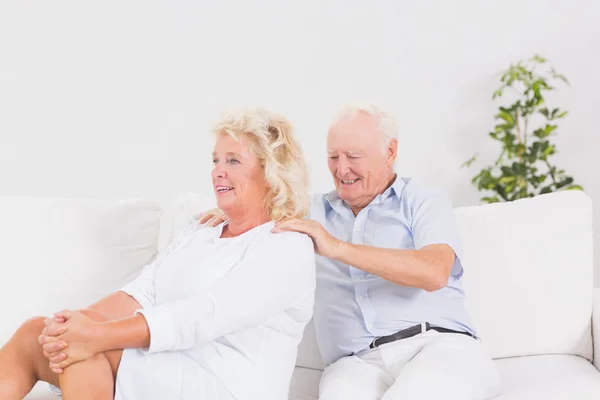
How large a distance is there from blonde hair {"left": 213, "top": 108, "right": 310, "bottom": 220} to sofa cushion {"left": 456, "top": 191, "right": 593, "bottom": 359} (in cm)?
69

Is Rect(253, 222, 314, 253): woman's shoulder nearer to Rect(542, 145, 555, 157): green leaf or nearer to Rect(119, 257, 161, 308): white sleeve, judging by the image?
Rect(119, 257, 161, 308): white sleeve

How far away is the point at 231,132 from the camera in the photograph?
5.72 ft

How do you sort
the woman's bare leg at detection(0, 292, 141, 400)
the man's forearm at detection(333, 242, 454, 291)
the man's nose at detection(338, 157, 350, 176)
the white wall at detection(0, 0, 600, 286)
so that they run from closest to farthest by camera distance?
the woman's bare leg at detection(0, 292, 141, 400) → the man's forearm at detection(333, 242, 454, 291) → the man's nose at detection(338, 157, 350, 176) → the white wall at detection(0, 0, 600, 286)

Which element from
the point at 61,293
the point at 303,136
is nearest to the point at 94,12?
the point at 303,136

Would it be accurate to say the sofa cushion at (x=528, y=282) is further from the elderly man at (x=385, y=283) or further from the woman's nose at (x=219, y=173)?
the woman's nose at (x=219, y=173)

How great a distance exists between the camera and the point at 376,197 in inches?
83.4

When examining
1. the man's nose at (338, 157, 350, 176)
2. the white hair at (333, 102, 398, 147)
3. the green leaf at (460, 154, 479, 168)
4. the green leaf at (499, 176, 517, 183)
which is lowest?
the green leaf at (499, 176, 517, 183)

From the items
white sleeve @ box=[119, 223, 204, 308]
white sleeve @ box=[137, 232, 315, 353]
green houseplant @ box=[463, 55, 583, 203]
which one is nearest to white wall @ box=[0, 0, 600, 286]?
green houseplant @ box=[463, 55, 583, 203]

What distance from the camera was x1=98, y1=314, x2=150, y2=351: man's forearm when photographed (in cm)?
146

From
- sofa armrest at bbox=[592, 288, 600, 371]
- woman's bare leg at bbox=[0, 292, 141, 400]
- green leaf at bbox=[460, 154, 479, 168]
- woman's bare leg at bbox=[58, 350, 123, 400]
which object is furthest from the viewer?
green leaf at bbox=[460, 154, 479, 168]

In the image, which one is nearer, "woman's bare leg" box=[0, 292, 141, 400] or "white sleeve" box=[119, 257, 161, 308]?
"woman's bare leg" box=[0, 292, 141, 400]

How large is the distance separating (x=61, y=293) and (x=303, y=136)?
150cm

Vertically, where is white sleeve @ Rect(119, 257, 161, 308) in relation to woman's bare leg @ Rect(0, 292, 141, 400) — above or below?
above

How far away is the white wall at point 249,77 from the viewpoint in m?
3.15
